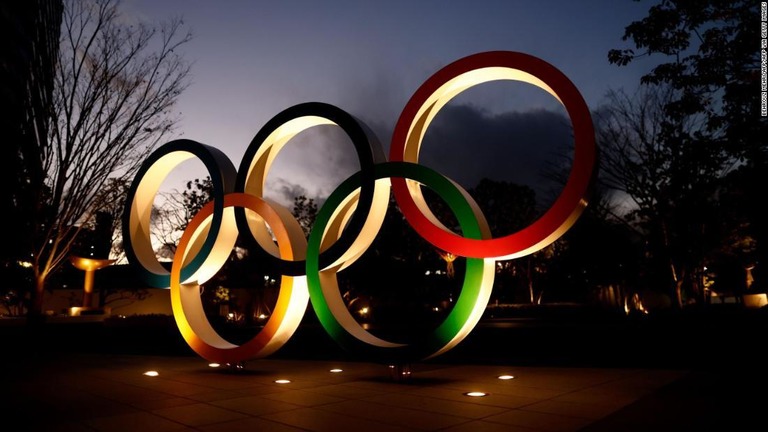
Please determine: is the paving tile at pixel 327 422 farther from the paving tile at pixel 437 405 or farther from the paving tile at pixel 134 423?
the paving tile at pixel 134 423

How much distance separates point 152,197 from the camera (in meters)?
11.8

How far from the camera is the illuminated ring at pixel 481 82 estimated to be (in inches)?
273

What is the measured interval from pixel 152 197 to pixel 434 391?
7774 mm

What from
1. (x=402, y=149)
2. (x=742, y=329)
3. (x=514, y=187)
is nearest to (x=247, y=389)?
(x=402, y=149)

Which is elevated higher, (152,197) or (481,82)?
(481,82)

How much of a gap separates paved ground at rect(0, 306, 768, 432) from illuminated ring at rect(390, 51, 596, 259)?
2.01 m

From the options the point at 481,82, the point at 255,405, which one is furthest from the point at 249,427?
the point at 481,82

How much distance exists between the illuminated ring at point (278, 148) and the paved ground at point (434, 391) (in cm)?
209

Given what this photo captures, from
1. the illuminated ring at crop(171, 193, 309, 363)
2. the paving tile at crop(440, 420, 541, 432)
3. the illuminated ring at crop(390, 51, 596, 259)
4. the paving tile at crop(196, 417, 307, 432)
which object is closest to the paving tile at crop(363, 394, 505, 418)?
the paving tile at crop(440, 420, 541, 432)

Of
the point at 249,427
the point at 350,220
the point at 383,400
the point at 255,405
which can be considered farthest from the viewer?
the point at 350,220

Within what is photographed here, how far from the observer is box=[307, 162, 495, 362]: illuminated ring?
25.0 ft

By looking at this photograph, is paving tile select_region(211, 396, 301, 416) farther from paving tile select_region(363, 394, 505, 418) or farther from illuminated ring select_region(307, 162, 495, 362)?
illuminated ring select_region(307, 162, 495, 362)

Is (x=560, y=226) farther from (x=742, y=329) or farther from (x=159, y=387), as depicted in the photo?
(x=159, y=387)

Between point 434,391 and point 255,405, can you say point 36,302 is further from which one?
point 434,391
